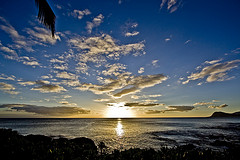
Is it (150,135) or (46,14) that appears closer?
(46,14)

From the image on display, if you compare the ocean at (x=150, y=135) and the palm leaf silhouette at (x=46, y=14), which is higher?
the palm leaf silhouette at (x=46, y=14)

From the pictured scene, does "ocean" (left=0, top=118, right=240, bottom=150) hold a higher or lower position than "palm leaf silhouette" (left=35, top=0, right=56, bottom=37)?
lower

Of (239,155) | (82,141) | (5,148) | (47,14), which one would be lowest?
(82,141)

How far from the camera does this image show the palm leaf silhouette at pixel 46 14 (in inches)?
245

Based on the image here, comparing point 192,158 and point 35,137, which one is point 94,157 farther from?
point 35,137

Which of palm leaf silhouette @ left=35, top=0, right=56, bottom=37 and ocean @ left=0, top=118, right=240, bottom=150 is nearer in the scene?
palm leaf silhouette @ left=35, top=0, right=56, bottom=37

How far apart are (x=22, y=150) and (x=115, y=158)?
4.74m

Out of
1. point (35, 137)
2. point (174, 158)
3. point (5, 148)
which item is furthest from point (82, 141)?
point (174, 158)

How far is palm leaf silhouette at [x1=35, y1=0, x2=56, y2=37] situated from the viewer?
6227 millimetres

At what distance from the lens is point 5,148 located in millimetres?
6914

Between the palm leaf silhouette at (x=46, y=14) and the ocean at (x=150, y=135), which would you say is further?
the ocean at (x=150, y=135)

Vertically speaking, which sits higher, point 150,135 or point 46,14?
point 46,14

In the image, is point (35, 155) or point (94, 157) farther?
point (94, 157)

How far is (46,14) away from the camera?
6484 mm
